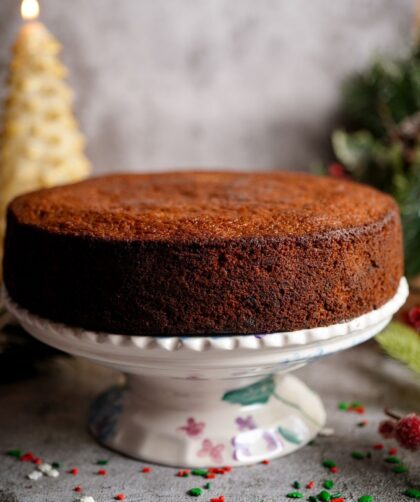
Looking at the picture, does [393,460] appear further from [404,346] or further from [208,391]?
[208,391]

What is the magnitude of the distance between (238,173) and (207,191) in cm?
19

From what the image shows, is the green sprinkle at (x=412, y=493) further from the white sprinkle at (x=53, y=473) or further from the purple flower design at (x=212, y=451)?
the white sprinkle at (x=53, y=473)

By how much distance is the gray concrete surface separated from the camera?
1029 millimetres

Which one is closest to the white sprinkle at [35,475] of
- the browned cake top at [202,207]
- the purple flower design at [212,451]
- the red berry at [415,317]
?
the purple flower design at [212,451]

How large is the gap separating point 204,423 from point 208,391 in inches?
A: 2.2

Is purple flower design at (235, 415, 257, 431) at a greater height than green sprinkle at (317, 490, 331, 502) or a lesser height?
greater

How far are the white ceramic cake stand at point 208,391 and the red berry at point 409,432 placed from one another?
13 cm

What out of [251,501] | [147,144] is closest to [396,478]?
[251,501]

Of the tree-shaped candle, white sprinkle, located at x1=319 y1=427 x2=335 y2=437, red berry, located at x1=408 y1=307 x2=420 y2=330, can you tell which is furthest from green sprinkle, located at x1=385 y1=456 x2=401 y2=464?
the tree-shaped candle

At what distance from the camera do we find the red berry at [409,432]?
101cm

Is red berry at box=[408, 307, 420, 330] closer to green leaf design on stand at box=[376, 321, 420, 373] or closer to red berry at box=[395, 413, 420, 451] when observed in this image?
green leaf design on stand at box=[376, 321, 420, 373]

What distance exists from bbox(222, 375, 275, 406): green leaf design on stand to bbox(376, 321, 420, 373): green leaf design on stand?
0.63 feet

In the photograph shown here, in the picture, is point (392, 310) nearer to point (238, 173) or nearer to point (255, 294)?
point (255, 294)

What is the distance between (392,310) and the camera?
3.52 feet
